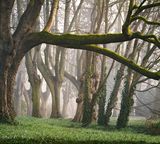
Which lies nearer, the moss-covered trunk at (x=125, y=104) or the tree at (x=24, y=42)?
the tree at (x=24, y=42)

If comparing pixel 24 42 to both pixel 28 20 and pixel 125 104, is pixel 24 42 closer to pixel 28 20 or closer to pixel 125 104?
pixel 28 20

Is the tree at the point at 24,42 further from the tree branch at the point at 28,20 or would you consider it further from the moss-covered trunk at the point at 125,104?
the moss-covered trunk at the point at 125,104

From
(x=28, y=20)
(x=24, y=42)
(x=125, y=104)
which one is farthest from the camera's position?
(x=125, y=104)

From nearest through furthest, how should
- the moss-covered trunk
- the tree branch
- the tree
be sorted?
1. the tree
2. the tree branch
3. the moss-covered trunk

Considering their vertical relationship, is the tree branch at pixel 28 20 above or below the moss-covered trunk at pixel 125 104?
above

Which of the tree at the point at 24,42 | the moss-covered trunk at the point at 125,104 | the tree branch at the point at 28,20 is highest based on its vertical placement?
the tree branch at the point at 28,20

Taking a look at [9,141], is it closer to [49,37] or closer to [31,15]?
[49,37]

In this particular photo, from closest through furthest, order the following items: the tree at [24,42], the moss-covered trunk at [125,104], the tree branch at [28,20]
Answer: the tree at [24,42], the tree branch at [28,20], the moss-covered trunk at [125,104]

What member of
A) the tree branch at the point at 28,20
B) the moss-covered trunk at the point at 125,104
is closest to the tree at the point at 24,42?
the tree branch at the point at 28,20

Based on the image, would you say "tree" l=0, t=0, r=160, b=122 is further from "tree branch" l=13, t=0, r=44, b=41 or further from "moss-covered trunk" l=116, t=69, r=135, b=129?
"moss-covered trunk" l=116, t=69, r=135, b=129

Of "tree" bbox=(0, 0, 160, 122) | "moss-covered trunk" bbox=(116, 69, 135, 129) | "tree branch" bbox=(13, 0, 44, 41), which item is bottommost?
"moss-covered trunk" bbox=(116, 69, 135, 129)

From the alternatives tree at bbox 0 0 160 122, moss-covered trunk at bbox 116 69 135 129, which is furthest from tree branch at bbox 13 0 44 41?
moss-covered trunk at bbox 116 69 135 129

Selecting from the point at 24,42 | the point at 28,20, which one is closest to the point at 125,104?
the point at 24,42

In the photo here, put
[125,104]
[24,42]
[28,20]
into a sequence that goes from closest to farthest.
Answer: [24,42] < [28,20] < [125,104]
